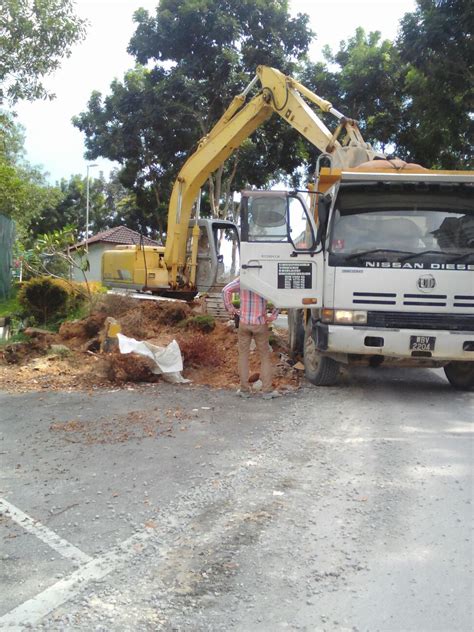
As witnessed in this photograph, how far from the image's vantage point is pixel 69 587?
10.7 feet

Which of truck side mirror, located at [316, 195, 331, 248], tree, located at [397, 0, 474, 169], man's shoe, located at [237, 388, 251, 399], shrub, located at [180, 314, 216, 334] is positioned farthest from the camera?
tree, located at [397, 0, 474, 169]

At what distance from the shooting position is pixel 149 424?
20.7ft

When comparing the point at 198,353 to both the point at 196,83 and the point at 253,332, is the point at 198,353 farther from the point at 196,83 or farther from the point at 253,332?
the point at 196,83

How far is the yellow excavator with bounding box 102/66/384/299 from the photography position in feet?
36.9

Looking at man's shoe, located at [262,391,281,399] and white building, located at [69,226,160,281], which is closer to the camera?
man's shoe, located at [262,391,281,399]

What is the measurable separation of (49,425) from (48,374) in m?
2.78

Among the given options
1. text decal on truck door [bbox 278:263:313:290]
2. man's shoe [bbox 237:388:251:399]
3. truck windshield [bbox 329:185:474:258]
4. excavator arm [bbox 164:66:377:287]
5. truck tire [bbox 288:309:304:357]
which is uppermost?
excavator arm [bbox 164:66:377:287]

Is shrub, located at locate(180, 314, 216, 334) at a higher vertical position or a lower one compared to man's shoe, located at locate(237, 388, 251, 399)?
higher

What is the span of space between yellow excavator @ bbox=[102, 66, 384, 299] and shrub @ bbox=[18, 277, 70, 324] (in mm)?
1644

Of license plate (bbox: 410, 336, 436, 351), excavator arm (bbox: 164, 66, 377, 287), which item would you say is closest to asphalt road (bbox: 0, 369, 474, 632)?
license plate (bbox: 410, 336, 436, 351)

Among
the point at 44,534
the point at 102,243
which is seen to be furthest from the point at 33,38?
the point at 102,243

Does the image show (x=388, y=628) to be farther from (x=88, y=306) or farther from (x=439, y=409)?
(x=88, y=306)

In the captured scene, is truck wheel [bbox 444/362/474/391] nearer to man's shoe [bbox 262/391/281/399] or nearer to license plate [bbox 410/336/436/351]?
license plate [bbox 410/336/436/351]

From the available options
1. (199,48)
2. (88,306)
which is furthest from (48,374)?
(199,48)
